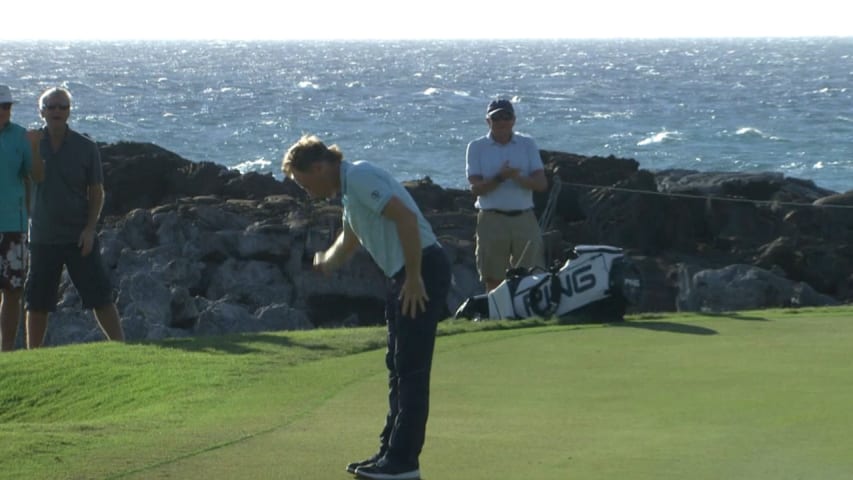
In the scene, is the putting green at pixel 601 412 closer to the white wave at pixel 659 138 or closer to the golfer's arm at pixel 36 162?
the golfer's arm at pixel 36 162

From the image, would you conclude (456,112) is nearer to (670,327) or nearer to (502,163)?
(502,163)

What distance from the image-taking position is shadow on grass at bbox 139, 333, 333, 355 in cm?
1024

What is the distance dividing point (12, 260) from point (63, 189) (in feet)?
2.00

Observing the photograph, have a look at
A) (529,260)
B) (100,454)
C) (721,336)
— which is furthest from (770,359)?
(100,454)

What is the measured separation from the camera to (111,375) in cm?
958

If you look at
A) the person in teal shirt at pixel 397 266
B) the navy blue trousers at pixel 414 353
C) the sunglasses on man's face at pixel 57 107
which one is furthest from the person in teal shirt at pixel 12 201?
the navy blue trousers at pixel 414 353

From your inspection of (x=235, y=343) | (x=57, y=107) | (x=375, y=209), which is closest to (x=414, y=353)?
(x=375, y=209)

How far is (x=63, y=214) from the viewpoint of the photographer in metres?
10.9

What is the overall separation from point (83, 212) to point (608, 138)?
48.4 metres

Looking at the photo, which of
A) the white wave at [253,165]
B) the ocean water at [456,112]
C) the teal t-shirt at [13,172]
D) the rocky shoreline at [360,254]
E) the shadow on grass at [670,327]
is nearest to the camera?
the shadow on grass at [670,327]

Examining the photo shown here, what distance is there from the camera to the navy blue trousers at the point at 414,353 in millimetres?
6520

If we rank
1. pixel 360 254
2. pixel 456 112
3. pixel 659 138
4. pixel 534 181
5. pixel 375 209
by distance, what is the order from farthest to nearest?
pixel 456 112, pixel 659 138, pixel 360 254, pixel 534 181, pixel 375 209

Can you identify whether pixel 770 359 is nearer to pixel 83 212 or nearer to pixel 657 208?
pixel 83 212

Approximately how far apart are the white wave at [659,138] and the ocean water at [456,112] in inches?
2.7
